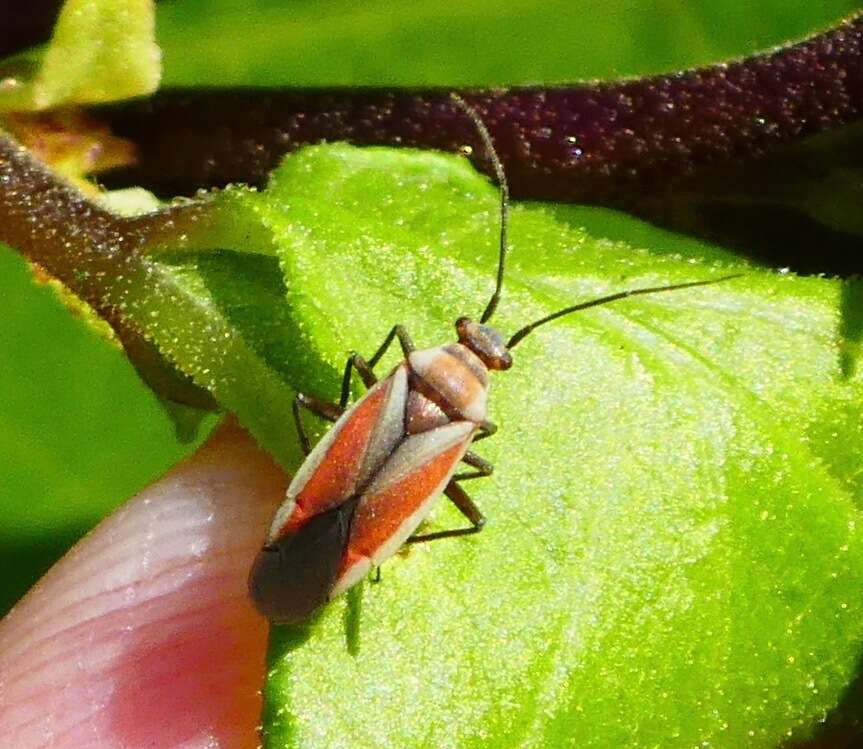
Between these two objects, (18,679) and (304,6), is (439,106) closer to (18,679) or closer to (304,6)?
(304,6)

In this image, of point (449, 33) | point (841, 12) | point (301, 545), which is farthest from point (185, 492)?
point (841, 12)

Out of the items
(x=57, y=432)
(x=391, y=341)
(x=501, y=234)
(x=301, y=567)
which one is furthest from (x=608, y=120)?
(x=57, y=432)

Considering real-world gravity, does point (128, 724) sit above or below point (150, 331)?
below

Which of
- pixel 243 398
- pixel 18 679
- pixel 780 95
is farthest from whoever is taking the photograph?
pixel 780 95

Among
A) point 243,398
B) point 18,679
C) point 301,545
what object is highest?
point 243,398

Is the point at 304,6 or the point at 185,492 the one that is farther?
the point at 304,6

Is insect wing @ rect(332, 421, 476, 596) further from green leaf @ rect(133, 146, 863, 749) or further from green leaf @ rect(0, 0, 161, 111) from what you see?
green leaf @ rect(0, 0, 161, 111)

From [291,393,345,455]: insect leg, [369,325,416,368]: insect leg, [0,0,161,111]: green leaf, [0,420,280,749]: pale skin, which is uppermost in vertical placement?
[0,0,161,111]: green leaf

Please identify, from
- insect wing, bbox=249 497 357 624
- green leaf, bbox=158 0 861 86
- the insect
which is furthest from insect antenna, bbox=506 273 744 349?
green leaf, bbox=158 0 861 86
